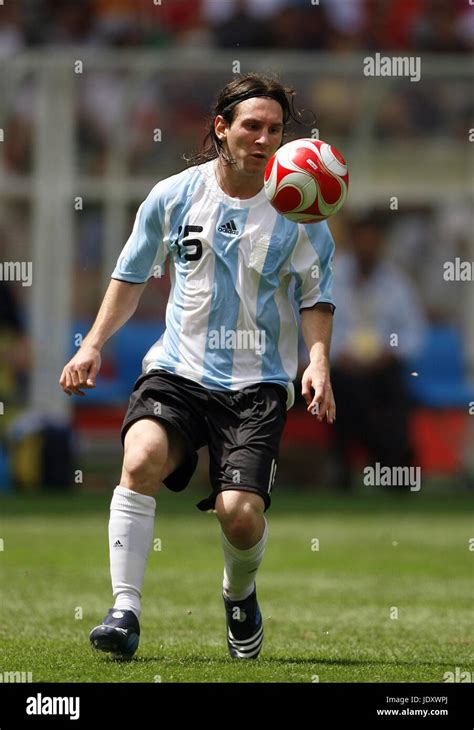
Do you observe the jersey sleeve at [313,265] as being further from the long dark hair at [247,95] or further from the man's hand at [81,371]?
the man's hand at [81,371]

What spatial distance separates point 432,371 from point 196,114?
3774 mm

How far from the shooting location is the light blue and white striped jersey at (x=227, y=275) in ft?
19.7

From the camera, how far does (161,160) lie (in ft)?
52.9

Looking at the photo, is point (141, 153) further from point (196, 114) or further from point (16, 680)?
point (16, 680)

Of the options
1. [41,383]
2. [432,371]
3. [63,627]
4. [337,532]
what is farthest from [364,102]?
[63,627]

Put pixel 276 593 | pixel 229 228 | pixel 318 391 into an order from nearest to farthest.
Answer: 1. pixel 318 391
2. pixel 229 228
3. pixel 276 593

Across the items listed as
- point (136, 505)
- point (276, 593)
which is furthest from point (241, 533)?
point (276, 593)

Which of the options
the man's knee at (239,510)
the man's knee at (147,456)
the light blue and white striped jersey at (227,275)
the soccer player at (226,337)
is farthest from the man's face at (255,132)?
the man's knee at (239,510)

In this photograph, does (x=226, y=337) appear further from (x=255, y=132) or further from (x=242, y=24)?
(x=242, y=24)

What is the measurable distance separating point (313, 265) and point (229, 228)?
368 mm

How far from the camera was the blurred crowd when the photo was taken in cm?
1775

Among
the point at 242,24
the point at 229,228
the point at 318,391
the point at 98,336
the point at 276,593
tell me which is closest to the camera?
the point at 318,391

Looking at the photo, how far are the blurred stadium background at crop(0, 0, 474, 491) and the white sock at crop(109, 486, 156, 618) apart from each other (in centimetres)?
857

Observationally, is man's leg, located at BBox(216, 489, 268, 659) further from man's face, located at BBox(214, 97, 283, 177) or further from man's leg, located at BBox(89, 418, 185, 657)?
man's face, located at BBox(214, 97, 283, 177)
